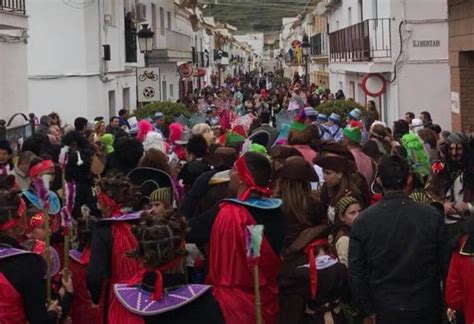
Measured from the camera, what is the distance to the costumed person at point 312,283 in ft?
17.8

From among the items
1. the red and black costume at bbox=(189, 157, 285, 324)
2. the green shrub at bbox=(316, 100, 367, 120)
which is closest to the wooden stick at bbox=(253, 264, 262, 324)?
the red and black costume at bbox=(189, 157, 285, 324)

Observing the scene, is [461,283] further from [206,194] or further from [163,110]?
[163,110]

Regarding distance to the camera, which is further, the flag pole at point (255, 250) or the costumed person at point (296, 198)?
the costumed person at point (296, 198)

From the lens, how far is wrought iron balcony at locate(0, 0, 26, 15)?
14.9 metres

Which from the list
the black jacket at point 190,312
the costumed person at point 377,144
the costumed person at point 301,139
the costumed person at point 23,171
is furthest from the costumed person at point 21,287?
the costumed person at point 377,144

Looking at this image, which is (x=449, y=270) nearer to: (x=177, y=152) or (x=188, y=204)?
(x=188, y=204)

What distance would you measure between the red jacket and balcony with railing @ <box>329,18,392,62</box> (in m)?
16.2

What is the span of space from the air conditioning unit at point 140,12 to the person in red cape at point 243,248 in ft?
76.7

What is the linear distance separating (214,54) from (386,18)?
47.7 meters

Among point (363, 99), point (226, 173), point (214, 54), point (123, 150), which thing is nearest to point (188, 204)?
point (226, 173)

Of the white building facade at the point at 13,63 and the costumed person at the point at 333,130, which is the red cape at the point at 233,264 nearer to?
the costumed person at the point at 333,130

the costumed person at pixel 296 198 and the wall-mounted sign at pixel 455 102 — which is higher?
the wall-mounted sign at pixel 455 102

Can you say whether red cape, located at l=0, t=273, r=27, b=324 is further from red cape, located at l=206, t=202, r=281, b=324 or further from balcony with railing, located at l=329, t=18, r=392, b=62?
balcony with railing, located at l=329, t=18, r=392, b=62

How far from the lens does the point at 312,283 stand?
17.7 ft
